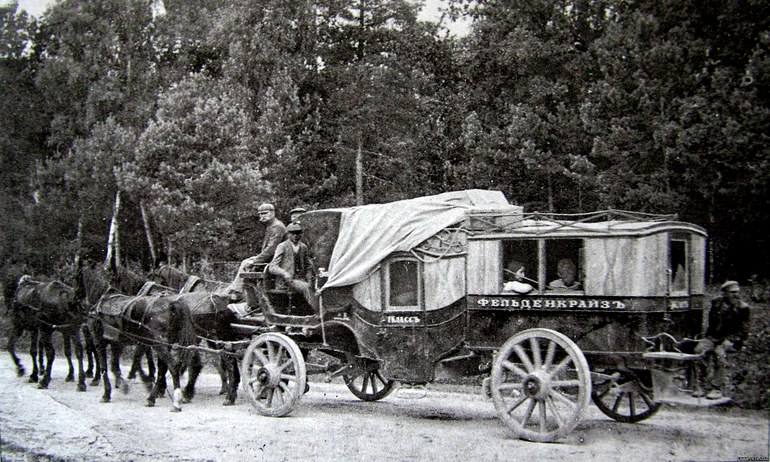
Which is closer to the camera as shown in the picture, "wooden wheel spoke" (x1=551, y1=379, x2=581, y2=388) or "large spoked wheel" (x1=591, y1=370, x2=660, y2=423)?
"wooden wheel spoke" (x1=551, y1=379, x2=581, y2=388)

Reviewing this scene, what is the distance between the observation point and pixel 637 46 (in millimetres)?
7652

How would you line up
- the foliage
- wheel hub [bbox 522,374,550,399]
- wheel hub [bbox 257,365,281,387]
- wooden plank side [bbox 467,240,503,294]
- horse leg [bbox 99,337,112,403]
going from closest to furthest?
1. the foliage
2. wheel hub [bbox 522,374,550,399]
3. wooden plank side [bbox 467,240,503,294]
4. wheel hub [bbox 257,365,281,387]
5. horse leg [bbox 99,337,112,403]

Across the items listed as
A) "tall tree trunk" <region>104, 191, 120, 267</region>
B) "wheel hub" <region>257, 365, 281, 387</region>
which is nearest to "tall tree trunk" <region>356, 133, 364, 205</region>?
"tall tree trunk" <region>104, 191, 120, 267</region>

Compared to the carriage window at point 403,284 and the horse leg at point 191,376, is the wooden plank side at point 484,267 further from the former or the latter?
the horse leg at point 191,376

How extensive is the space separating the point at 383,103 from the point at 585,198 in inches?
290

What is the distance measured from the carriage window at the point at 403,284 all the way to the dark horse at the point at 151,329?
3371 mm

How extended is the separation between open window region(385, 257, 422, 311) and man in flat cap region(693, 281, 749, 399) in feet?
9.57

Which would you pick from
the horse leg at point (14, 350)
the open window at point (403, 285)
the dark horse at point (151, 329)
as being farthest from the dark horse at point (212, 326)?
the horse leg at point (14, 350)

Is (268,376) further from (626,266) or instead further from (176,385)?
(626,266)

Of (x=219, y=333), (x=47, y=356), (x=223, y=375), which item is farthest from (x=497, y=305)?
(x=47, y=356)

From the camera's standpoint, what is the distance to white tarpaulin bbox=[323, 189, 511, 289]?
7.14 m

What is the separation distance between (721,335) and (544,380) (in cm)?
166

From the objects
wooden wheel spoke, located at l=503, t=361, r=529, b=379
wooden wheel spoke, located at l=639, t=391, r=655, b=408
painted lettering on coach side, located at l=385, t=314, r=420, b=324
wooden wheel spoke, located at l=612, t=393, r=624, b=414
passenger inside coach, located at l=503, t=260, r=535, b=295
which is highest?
passenger inside coach, located at l=503, t=260, r=535, b=295

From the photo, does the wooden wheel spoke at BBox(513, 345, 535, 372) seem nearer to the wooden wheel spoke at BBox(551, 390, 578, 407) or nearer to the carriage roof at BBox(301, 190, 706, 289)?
the wooden wheel spoke at BBox(551, 390, 578, 407)
